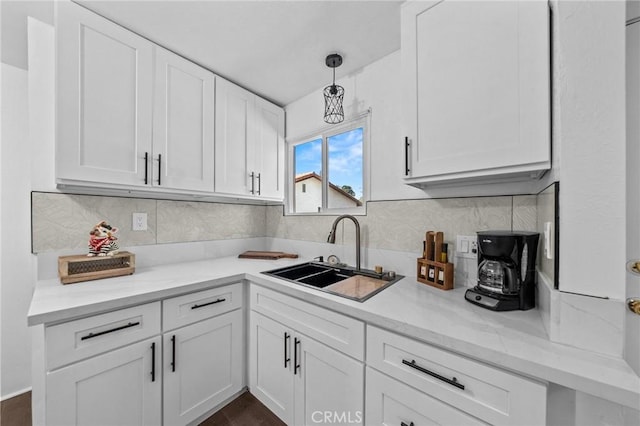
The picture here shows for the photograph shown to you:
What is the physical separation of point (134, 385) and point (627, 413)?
1832mm

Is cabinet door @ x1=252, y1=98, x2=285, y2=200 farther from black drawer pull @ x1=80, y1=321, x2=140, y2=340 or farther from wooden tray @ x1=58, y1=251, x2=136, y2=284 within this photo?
black drawer pull @ x1=80, y1=321, x2=140, y2=340

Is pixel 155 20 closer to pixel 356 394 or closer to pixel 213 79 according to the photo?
pixel 213 79

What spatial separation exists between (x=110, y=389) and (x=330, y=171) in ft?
6.25

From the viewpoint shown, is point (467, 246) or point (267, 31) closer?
point (467, 246)

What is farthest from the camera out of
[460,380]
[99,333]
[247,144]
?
[247,144]

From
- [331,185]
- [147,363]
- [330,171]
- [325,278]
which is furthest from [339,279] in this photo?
[147,363]

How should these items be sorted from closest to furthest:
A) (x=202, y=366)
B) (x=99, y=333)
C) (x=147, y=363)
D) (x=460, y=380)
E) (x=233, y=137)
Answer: (x=460, y=380) → (x=99, y=333) → (x=147, y=363) → (x=202, y=366) → (x=233, y=137)

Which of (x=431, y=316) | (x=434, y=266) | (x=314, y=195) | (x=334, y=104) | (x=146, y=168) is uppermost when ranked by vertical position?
(x=334, y=104)

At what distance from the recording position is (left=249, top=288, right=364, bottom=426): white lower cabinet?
1.11 meters

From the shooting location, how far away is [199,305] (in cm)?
144

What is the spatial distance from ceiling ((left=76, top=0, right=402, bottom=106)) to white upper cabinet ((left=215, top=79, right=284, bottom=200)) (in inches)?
8.7

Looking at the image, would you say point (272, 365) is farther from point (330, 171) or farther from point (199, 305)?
point (330, 171)

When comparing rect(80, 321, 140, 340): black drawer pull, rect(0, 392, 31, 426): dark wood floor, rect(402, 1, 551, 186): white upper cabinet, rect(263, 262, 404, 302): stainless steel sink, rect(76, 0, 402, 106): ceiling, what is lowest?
rect(0, 392, 31, 426): dark wood floor

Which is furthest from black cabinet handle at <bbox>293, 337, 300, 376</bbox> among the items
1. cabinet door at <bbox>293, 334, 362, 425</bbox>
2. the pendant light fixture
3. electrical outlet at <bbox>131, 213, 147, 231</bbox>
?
the pendant light fixture
